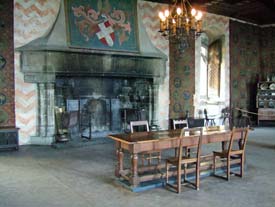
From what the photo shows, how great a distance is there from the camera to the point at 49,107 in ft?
23.5

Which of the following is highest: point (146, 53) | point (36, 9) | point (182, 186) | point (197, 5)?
A: point (197, 5)

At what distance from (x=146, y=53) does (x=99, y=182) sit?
4.80m

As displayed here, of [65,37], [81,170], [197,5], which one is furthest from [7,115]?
[197,5]

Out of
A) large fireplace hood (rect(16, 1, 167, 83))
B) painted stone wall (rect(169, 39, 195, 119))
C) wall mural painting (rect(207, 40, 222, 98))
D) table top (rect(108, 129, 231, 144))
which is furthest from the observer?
wall mural painting (rect(207, 40, 222, 98))

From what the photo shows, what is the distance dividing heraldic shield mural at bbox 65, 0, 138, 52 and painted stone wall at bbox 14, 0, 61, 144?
1.71 ft

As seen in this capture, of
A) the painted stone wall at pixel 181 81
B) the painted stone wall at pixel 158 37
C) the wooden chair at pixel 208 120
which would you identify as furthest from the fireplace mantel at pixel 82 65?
the wooden chair at pixel 208 120

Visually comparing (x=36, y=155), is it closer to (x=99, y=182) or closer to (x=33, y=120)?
(x=33, y=120)

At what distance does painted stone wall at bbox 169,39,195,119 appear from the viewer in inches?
367

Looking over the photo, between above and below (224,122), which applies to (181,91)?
above

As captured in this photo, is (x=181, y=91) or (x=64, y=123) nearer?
(x=64, y=123)

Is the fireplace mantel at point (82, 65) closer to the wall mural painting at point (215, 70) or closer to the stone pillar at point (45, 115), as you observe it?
the stone pillar at point (45, 115)

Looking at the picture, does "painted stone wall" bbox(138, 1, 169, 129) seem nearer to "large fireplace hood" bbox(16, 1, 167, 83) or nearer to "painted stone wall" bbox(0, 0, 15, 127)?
"large fireplace hood" bbox(16, 1, 167, 83)

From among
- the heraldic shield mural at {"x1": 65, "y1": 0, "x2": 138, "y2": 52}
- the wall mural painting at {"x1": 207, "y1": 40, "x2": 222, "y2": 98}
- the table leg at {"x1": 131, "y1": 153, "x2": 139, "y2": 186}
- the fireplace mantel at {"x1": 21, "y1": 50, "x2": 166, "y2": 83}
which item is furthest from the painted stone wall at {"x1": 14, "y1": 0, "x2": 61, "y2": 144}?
the wall mural painting at {"x1": 207, "y1": 40, "x2": 222, "y2": 98}

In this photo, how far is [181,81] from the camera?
9492 mm
